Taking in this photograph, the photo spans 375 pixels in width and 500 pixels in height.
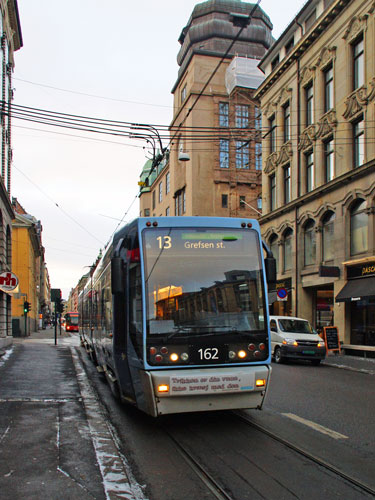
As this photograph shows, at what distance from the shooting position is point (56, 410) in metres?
8.64

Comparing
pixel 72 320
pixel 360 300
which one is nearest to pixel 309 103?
pixel 360 300

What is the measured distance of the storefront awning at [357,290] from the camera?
21281 millimetres

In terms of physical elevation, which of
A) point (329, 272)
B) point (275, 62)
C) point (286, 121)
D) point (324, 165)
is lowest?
point (329, 272)

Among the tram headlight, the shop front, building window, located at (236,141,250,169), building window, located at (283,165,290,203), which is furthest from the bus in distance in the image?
the tram headlight

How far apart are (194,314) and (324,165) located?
2120cm

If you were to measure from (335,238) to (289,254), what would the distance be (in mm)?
5883

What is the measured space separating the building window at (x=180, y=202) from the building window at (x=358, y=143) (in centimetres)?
2926

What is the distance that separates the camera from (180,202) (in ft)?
176

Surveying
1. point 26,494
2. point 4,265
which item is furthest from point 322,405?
point 4,265

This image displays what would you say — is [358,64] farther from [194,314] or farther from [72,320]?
[72,320]

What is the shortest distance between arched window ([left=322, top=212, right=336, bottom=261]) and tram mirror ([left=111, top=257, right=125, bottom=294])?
1961 cm

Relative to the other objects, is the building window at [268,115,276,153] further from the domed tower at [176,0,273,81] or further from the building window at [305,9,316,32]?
the domed tower at [176,0,273,81]

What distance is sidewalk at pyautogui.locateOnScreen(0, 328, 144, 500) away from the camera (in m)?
4.81

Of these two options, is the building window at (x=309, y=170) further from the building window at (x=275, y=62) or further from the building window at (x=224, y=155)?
the building window at (x=224, y=155)
